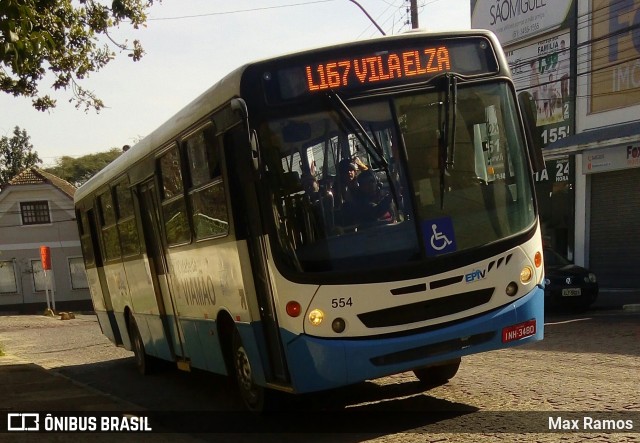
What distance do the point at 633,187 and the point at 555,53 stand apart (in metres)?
5.60

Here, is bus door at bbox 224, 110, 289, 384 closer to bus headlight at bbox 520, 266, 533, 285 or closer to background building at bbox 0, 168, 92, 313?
bus headlight at bbox 520, 266, 533, 285

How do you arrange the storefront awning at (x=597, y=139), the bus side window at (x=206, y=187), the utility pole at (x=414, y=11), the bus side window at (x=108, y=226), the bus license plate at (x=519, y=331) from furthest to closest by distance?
1. the storefront awning at (x=597, y=139)
2. the utility pole at (x=414, y=11)
3. the bus side window at (x=108, y=226)
4. the bus side window at (x=206, y=187)
5. the bus license plate at (x=519, y=331)

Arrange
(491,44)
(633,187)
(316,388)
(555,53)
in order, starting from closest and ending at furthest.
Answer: (316,388)
(491,44)
(633,187)
(555,53)

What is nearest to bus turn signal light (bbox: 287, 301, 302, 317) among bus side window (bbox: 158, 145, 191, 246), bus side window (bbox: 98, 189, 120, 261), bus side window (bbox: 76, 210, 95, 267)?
bus side window (bbox: 158, 145, 191, 246)

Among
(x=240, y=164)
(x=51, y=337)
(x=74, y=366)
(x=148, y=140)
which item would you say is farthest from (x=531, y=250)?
(x=51, y=337)

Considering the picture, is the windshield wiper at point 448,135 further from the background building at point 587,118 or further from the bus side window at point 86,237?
the background building at point 587,118

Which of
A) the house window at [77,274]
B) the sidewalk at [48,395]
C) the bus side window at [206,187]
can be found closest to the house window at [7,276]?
the house window at [77,274]

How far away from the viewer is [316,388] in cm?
684

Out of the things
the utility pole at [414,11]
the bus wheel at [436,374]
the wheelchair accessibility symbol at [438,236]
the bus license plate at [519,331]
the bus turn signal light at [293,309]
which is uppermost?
the utility pole at [414,11]

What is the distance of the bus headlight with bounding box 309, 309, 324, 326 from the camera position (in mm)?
6746

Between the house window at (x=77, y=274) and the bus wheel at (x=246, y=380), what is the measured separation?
1898 inches

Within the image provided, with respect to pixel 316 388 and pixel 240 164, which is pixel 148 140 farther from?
pixel 316 388

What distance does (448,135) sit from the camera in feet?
23.1

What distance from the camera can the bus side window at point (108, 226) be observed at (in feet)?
43.6
